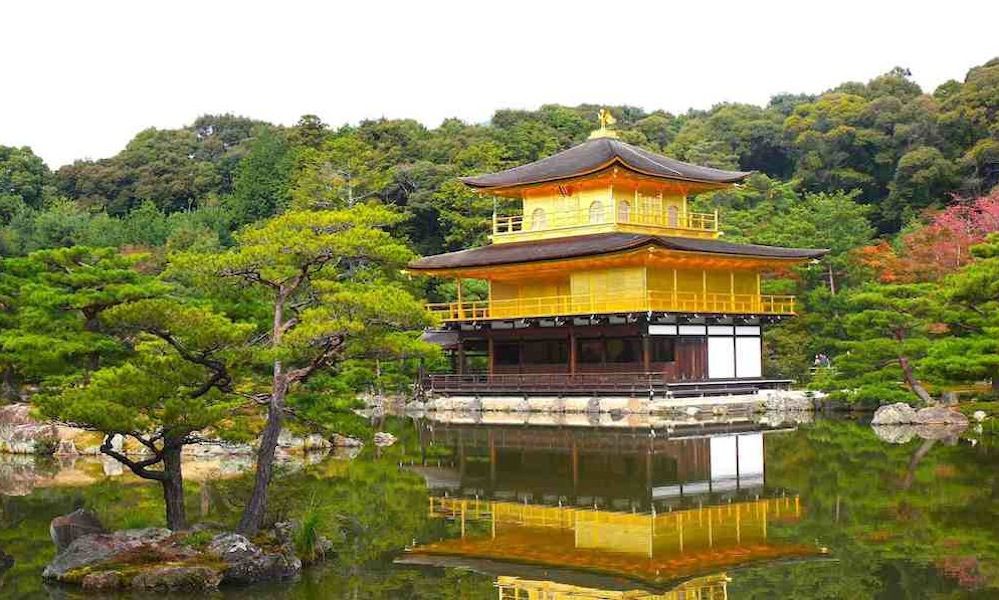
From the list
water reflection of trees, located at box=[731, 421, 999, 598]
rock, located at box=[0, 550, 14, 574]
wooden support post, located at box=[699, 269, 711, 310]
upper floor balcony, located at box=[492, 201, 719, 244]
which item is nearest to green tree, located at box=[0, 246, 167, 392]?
rock, located at box=[0, 550, 14, 574]

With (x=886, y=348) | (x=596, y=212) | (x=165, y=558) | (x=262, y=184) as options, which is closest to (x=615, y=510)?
(x=165, y=558)

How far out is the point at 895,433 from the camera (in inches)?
1097

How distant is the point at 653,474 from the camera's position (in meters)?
20.4

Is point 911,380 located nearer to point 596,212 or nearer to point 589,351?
point 589,351

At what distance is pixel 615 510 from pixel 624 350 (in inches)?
858

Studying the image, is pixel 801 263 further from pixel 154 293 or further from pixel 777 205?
pixel 154 293

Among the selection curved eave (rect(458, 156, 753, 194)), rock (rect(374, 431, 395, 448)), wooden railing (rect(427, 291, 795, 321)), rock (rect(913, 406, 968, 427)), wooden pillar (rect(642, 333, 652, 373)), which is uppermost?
curved eave (rect(458, 156, 753, 194))

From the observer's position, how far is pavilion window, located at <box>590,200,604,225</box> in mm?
40469

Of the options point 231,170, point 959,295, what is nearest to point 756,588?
point 959,295

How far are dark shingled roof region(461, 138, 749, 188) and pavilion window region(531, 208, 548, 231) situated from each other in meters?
1.41

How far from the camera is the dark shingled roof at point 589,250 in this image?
36094mm

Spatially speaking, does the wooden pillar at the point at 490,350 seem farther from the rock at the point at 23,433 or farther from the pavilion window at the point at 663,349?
the rock at the point at 23,433

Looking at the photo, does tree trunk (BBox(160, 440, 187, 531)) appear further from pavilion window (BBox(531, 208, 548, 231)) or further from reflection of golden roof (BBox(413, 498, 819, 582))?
pavilion window (BBox(531, 208, 548, 231))

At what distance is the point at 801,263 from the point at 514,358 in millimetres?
10098
